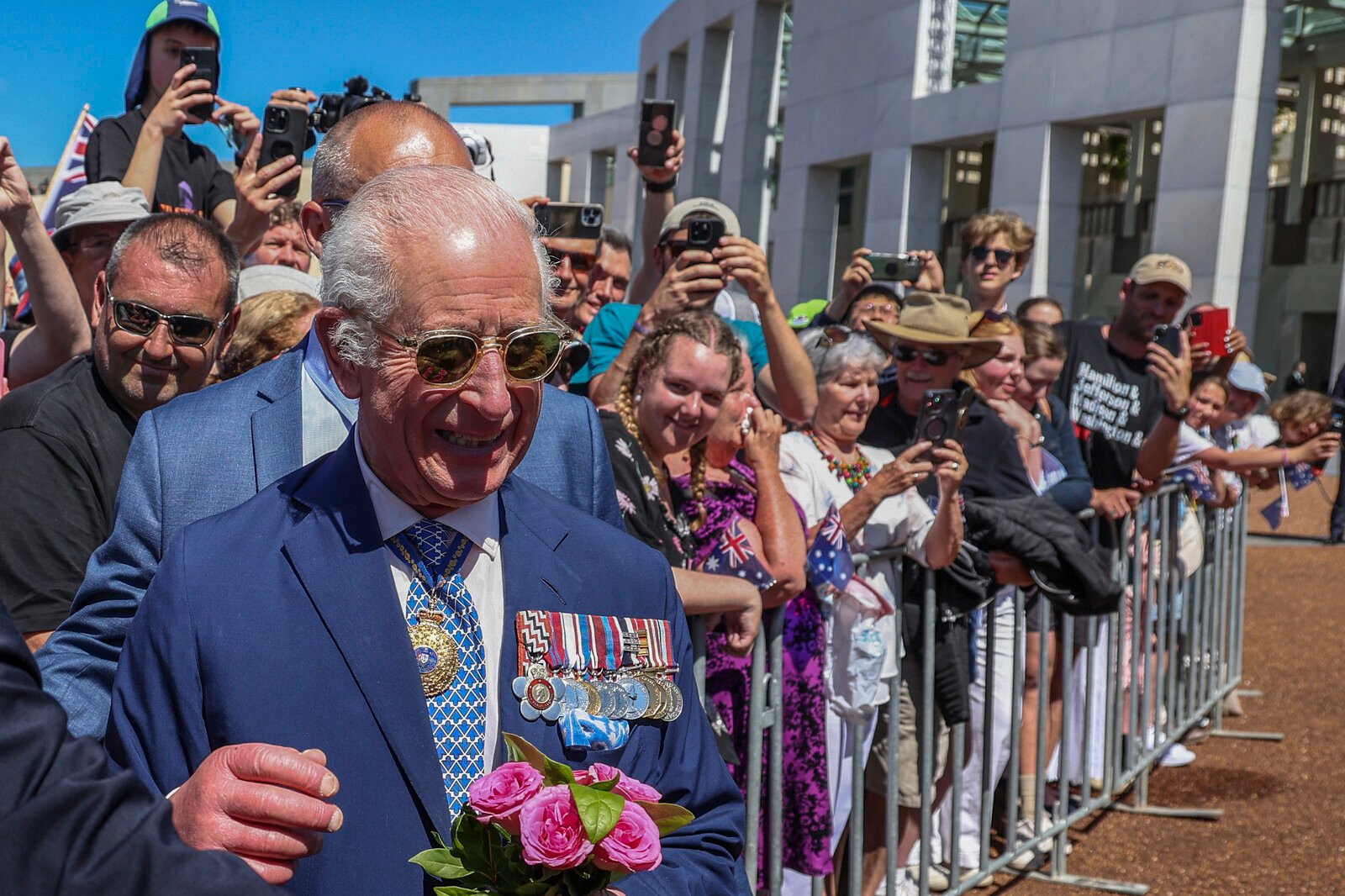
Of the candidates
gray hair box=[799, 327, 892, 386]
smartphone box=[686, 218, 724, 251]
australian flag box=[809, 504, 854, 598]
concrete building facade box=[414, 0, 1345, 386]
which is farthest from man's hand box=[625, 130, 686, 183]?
concrete building facade box=[414, 0, 1345, 386]

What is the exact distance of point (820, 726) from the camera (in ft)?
14.3

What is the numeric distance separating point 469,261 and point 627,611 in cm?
60

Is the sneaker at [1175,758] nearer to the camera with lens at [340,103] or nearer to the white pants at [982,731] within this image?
the white pants at [982,731]

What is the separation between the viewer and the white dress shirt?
77.6 inches

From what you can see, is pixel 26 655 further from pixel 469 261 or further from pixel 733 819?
pixel 733 819

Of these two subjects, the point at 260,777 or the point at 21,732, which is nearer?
the point at 21,732

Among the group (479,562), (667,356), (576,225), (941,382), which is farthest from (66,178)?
(479,562)

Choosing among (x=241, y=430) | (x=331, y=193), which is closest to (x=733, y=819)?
(x=241, y=430)

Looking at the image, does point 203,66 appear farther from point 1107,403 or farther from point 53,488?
point 1107,403

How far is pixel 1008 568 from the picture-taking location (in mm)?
5441

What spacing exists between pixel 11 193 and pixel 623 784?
112 inches

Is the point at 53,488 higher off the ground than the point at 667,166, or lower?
lower

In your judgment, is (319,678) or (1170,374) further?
(1170,374)

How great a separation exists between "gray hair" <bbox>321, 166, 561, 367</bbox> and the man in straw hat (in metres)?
3.57
